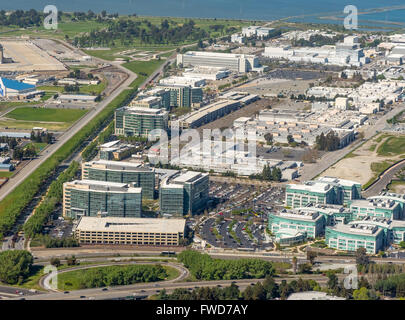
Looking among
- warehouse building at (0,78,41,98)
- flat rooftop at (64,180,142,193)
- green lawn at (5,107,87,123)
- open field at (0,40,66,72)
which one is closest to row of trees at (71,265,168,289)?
flat rooftop at (64,180,142,193)

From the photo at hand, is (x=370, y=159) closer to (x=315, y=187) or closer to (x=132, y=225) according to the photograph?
(x=315, y=187)

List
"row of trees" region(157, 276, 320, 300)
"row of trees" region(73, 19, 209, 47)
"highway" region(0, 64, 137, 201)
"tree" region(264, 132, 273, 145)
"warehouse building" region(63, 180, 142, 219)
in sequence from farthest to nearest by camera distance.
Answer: "row of trees" region(73, 19, 209, 47), "tree" region(264, 132, 273, 145), "highway" region(0, 64, 137, 201), "warehouse building" region(63, 180, 142, 219), "row of trees" region(157, 276, 320, 300)

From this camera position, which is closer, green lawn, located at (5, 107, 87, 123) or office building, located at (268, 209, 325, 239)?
office building, located at (268, 209, 325, 239)

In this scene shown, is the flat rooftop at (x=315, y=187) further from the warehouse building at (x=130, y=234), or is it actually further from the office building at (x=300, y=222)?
the warehouse building at (x=130, y=234)

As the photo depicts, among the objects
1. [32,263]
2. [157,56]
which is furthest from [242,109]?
[32,263]

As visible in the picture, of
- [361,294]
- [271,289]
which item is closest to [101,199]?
[271,289]

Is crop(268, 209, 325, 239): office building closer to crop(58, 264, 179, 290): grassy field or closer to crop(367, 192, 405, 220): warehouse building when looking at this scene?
crop(367, 192, 405, 220): warehouse building
